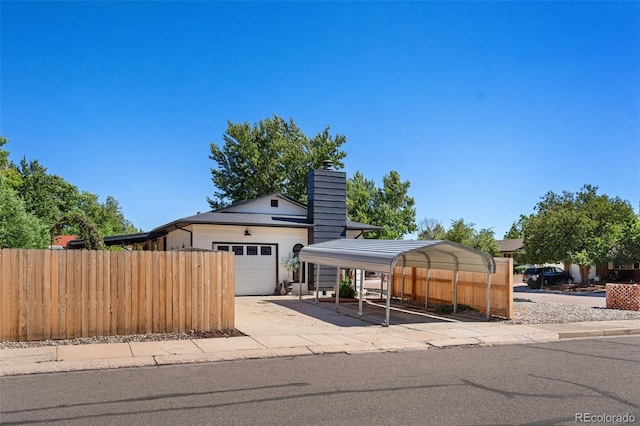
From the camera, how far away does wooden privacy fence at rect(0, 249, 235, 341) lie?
10188mm

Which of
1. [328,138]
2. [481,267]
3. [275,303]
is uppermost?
[328,138]

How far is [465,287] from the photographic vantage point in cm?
1728

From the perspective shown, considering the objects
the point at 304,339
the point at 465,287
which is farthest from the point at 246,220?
the point at 304,339

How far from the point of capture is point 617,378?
783 cm

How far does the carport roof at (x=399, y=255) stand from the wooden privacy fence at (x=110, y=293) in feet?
13.4

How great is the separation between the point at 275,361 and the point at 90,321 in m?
4.18

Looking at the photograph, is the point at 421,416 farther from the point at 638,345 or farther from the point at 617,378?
the point at 638,345

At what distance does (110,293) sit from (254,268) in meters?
11.3

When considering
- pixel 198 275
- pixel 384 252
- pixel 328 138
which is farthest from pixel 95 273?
pixel 328 138

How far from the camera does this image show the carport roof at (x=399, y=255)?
45.8ft

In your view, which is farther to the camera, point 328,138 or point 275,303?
point 328,138

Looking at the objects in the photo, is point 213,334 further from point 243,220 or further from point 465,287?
point 243,220

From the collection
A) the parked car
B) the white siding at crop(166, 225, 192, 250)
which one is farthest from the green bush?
the parked car

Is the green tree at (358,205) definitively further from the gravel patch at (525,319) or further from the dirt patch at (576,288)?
the gravel patch at (525,319)
